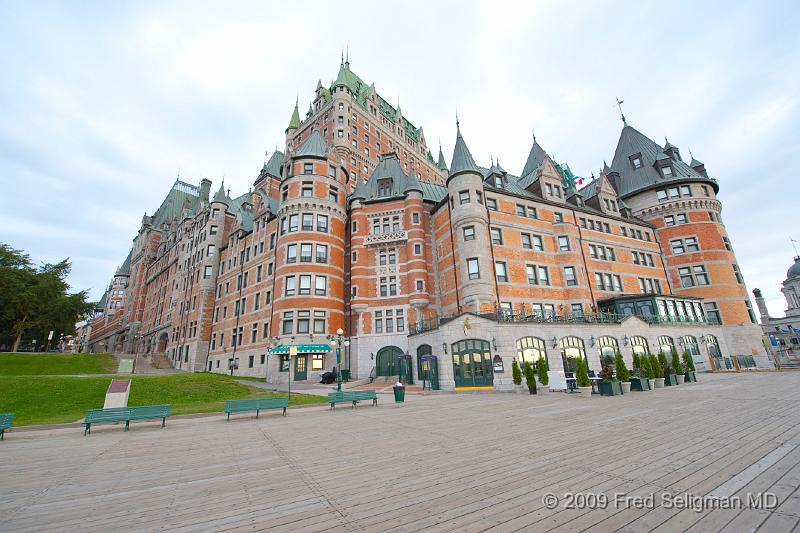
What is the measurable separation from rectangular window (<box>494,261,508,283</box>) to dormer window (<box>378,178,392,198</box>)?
15949mm

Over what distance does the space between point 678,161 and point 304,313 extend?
52.1 metres

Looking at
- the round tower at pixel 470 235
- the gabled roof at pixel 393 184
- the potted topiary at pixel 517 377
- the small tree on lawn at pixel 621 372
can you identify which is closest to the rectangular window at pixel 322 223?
the gabled roof at pixel 393 184

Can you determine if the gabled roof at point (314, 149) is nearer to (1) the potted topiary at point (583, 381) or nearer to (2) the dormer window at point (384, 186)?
(2) the dormer window at point (384, 186)

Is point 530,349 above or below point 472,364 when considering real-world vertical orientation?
above

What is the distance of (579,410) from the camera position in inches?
502

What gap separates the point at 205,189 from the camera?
63.4 metres

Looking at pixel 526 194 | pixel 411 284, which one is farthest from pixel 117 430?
pixel 526 194

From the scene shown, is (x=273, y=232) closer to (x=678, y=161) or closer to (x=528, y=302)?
(x=528, y=302)

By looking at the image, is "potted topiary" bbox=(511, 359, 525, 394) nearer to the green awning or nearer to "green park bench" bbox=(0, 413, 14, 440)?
the green awning

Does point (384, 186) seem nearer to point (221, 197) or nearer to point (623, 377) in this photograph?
point (221, 197)

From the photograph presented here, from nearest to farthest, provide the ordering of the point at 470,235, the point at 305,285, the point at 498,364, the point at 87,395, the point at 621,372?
the point at 621,372
the point at 87,395
the point at 498,364
the point at 470,235
the point at 305,285

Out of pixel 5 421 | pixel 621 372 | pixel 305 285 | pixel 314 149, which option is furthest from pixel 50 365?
pixel 621 372

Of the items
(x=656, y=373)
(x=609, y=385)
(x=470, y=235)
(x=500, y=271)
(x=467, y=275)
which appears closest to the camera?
(x=609, y=385)

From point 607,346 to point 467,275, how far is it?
13.0m
